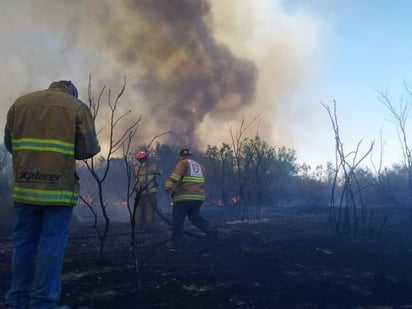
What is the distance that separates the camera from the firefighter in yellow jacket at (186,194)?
241 inches

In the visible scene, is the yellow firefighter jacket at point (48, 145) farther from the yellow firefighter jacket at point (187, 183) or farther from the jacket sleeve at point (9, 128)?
the yellow firefighter jacket at point (187, 183)

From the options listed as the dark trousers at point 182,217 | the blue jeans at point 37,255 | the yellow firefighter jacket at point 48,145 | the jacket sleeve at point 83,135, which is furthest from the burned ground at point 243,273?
the jacket sleeve at point 83,135

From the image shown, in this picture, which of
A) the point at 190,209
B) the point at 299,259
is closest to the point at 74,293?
the point at 299,259

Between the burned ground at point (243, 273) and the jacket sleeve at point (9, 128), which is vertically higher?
the jacket sleeve at point (9, 128)

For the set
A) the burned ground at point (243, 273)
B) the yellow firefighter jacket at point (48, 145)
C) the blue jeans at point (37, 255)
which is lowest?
the burned ground at point (243, 273)

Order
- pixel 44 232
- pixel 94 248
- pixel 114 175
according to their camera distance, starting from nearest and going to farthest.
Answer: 1. pixel 44 232
2. pixel 94 248
3. pixel 114 175

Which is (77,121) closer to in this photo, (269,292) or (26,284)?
(26,284)

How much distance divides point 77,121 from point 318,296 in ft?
8.15

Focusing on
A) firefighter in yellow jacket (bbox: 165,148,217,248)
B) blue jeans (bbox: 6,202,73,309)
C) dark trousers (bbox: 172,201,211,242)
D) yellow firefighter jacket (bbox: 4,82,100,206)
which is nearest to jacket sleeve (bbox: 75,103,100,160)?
yellow firefighter jacket (bbox: 4,82,100,206)

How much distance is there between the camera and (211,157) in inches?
680

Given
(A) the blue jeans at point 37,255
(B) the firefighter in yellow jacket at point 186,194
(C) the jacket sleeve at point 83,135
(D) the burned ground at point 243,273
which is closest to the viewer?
(A) the blue jeans at point 37,255

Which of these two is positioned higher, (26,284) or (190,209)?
(190,209)

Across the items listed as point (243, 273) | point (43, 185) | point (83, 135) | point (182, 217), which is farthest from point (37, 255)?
point (182, 217)

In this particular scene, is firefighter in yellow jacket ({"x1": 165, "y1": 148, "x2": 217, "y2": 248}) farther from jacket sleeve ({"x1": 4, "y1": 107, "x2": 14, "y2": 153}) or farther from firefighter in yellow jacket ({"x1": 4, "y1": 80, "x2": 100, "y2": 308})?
firefighter in yellow jacket ({"x1": 4, "y1": 80, "x2": 100, "y2": 308})
